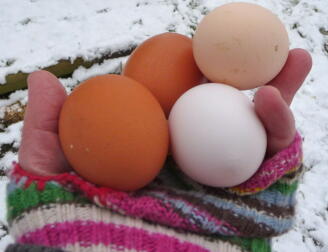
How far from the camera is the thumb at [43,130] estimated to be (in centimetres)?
76

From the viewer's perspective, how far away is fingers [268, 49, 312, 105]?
82cm

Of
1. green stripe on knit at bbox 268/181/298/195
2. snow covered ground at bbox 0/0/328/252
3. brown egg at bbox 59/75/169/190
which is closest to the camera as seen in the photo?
brown egg at bbox 59/75/169/190

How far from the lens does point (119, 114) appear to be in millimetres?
679

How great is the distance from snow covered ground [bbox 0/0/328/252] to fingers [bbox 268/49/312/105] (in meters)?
0.70

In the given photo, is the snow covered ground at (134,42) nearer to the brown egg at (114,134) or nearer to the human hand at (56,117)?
the human hand at (56,117)

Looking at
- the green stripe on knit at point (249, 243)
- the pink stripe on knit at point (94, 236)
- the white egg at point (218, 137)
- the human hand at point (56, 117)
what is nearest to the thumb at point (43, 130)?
the human hand at point (56, 117)

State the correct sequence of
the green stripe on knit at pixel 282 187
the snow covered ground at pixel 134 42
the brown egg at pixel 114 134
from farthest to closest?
the snow covered ground at pixel 134 42 < the green stripe on knit at pixel 282 187 < the brown egg at pixel 114 134

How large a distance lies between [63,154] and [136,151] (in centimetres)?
18

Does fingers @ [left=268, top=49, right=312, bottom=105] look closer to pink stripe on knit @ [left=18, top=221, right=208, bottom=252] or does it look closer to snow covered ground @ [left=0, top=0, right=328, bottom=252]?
pink stripe on knit @ [left=18, top=221, right=208, bottom=252]

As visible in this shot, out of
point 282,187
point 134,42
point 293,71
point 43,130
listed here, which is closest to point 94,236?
point 43,130

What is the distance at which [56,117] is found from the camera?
0.79 m

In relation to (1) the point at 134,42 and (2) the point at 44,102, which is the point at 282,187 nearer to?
(2) the point at 44,102

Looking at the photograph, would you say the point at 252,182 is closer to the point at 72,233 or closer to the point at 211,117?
the point at 211,117

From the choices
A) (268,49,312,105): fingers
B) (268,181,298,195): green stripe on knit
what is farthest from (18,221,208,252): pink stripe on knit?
(268,49,312,105): fingers
